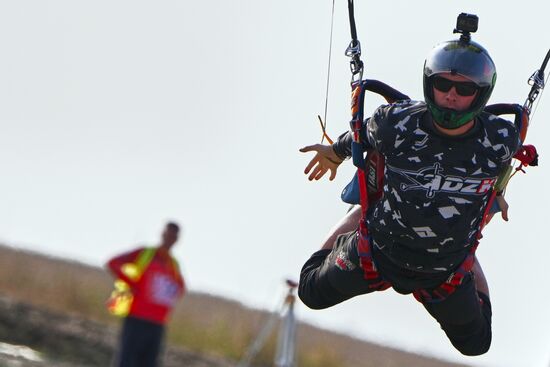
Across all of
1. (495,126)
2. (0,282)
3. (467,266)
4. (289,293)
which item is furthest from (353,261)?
(0,282)

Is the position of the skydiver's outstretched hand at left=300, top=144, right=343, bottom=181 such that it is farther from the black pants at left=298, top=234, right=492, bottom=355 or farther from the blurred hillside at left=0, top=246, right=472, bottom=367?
the blurred hillside at left=0, top=246, right=472, bottom=367

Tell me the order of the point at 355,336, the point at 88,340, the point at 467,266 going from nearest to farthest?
the point at 467,266 → the point at 88,340 → the point at 355,336

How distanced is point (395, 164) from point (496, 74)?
29.9 inches

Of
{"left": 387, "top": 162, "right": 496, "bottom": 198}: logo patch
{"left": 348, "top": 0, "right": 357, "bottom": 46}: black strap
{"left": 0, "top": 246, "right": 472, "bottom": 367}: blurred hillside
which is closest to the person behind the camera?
{"left": 387, "top": 162, "right": 496, "bottom": 198}: logo patch

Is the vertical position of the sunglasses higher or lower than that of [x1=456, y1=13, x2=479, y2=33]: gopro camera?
lower

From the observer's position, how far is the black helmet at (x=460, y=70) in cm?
827

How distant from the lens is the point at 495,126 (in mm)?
8414

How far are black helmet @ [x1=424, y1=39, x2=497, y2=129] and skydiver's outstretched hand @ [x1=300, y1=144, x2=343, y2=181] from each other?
109cm

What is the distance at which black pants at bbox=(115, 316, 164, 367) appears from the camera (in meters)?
17.0

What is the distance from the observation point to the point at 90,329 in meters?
25.6

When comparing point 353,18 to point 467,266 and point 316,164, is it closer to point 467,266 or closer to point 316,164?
point 316,164

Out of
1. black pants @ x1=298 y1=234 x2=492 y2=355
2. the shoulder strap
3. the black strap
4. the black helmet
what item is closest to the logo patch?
the black helmet

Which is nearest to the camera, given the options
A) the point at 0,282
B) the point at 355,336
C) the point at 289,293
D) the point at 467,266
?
the point at 467,266

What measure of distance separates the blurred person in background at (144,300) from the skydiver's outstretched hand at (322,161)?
803 centimetres
